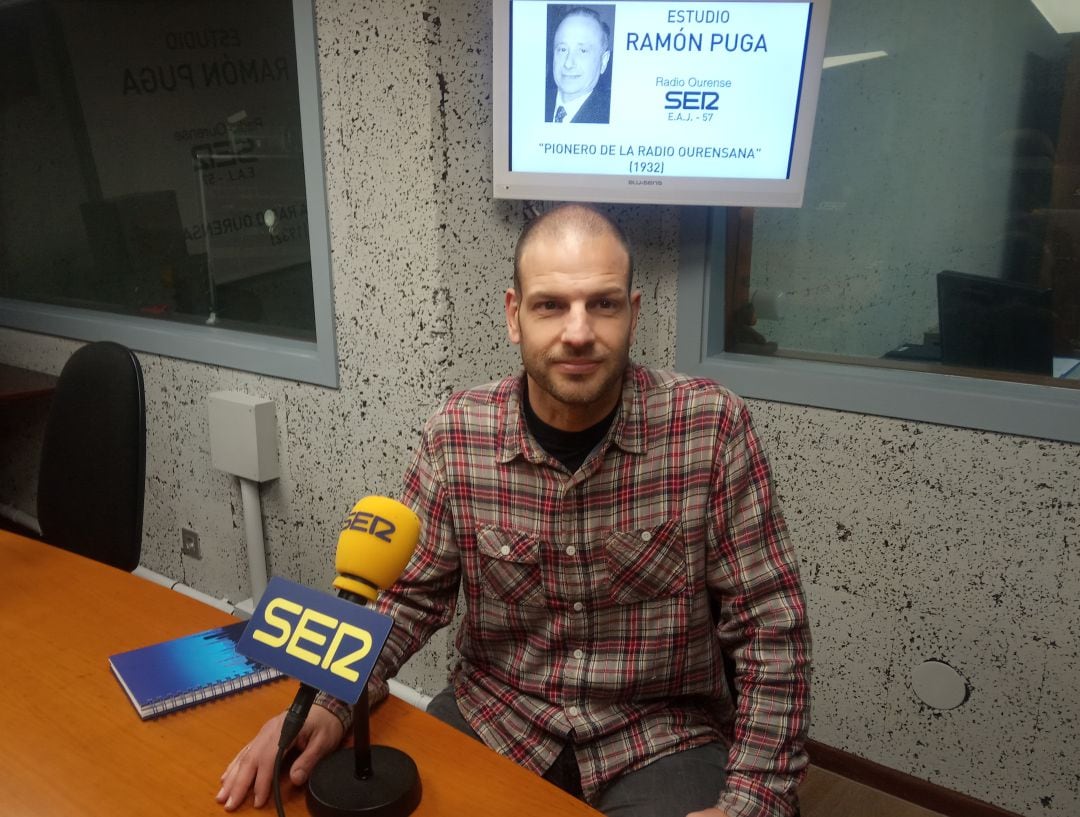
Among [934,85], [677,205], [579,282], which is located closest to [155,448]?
[677,205]

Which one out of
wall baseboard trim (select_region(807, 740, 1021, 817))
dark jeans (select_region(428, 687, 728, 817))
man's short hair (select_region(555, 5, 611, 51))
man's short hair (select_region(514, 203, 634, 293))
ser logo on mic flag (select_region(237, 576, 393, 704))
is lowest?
wall baseboard trim (select_region(807, 740, 1021, 817))

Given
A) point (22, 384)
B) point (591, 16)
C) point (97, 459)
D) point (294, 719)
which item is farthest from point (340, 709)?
point (22, 384)

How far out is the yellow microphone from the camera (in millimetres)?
806

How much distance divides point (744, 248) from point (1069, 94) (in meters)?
0.79

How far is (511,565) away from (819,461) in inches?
43.9

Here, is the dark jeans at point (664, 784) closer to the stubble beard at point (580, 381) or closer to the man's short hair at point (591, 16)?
the stubble beard at point (580, 381)

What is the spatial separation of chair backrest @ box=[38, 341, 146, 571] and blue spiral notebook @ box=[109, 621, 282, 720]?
0.59 m

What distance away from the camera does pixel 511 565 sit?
1251mm

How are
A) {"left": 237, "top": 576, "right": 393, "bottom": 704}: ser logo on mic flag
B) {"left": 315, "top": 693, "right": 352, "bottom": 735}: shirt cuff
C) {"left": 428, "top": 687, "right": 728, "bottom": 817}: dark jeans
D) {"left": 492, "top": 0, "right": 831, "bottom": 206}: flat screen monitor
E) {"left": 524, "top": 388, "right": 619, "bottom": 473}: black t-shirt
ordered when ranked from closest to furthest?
{"left": 237, "top": 576, "right": 393, "bottom": 704}: ser logo on mic flag, {"left": 315, "top": 693, "right": 352, "bottom": 735}: shirt cuff, {"left": 428, "top": 687, "right": 728, "bottom": 817}: dark jeans, {"left": 524, "top": 388, "right": 619, "bottom": 473}: black t-shirt, {"left": 492, "top": 0, "right": 831, "bottom": 206}: flat screen monitor

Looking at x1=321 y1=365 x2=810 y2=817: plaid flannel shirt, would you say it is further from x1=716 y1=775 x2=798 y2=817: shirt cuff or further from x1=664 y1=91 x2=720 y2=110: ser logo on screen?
x1=664 y1=91 x2=720 y2=110: ser logo on screen

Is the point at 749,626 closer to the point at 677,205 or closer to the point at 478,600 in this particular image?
the point at 478,600

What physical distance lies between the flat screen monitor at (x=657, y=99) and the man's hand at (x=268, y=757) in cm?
135

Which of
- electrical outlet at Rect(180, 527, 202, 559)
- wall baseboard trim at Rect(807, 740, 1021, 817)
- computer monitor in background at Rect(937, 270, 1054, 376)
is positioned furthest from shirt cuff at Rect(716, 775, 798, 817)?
electrical outlet at Rect(180, 527, 202, 559)

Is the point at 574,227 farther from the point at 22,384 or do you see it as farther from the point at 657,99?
the point at 22,384
